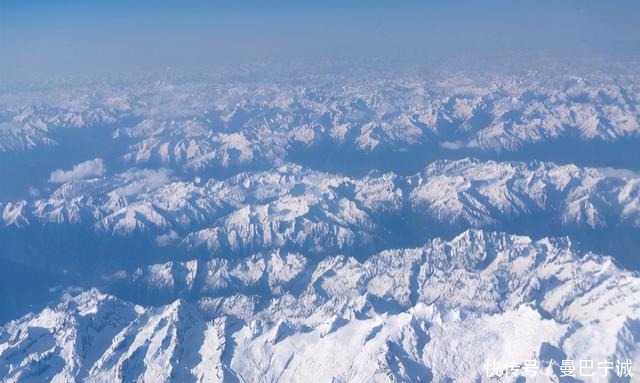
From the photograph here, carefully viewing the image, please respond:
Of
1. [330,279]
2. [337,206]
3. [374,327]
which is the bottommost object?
[337,206]

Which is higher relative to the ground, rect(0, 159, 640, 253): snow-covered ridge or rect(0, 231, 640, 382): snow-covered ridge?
rect(0, 231, 640, 382): snow-covered ridge

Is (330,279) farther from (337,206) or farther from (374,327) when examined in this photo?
(337,206)

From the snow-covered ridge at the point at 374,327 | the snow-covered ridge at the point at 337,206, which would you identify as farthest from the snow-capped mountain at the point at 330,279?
the snow-covered ridge at the point at 337,206

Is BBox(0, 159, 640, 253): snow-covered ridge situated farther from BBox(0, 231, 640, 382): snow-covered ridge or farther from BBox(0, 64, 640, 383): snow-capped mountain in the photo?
BBox(0, 231, 640, 382): snow-covered ridge

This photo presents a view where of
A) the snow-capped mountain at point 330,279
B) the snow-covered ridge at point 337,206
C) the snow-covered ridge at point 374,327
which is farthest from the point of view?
the snow-covered ridge at point 337,206

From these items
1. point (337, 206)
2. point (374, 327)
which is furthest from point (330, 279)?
point (337, 206)

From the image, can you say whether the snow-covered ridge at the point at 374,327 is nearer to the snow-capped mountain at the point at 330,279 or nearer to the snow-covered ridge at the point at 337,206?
the snow-capped mountain at the point at 330,279

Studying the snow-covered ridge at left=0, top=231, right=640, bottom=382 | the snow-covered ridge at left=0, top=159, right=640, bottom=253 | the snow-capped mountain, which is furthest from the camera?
the snow-covered ridge at left=0, top=159, right=640, bottom=253

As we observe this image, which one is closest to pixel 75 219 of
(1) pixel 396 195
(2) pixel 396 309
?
(1) pixel 396 195

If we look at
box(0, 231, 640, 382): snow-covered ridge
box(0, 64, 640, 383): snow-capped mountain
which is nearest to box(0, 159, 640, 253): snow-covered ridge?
box(0, 64, 640, 383): snow-capped mountain
